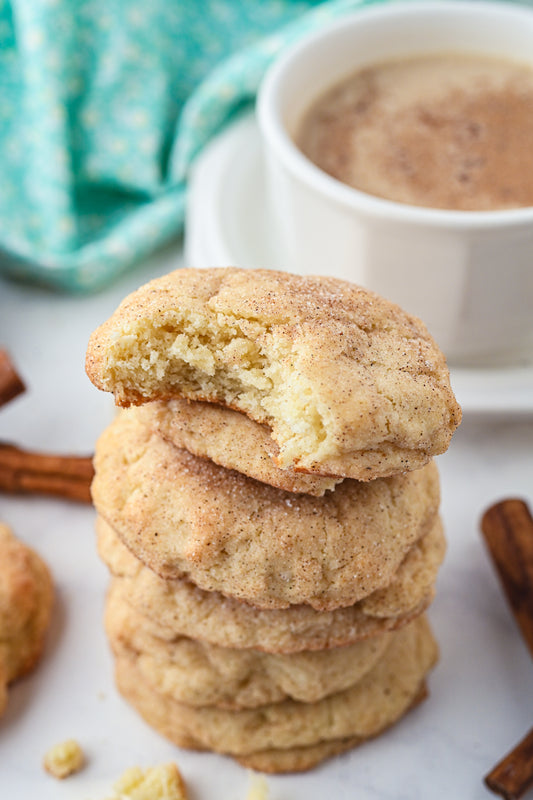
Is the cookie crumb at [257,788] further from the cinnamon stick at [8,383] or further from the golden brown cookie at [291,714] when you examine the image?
the cinnamon stick at [8,383]

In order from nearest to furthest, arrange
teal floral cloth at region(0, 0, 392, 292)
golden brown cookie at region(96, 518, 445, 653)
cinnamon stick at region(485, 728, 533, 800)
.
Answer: golden brown cookie at region(96, 518, 445, 653) → cinnamon stick at region(485, 728, 533, 800) → teal floral cloth at region(0, 0, 392, 292)

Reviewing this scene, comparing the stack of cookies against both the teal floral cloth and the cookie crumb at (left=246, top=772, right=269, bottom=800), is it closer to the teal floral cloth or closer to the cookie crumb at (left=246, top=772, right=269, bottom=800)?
the cookie crumb at (left=246, top=772, right=269, bottom=800)

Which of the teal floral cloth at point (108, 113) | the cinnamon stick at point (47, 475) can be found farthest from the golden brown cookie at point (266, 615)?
the teal floral cloth at point (108, 113)

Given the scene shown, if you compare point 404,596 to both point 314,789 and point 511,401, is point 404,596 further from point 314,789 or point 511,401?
point 511,401

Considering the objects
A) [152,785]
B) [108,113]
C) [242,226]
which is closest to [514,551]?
[152,785]

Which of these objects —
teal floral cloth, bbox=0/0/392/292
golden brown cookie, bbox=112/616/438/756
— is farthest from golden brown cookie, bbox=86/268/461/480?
teal floral cloth, bbox=0/0/392/292

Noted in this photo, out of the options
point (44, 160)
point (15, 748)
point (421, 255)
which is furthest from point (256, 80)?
point (15, 748)

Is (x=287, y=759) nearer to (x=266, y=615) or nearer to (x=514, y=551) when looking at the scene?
(x=266, y=615)
